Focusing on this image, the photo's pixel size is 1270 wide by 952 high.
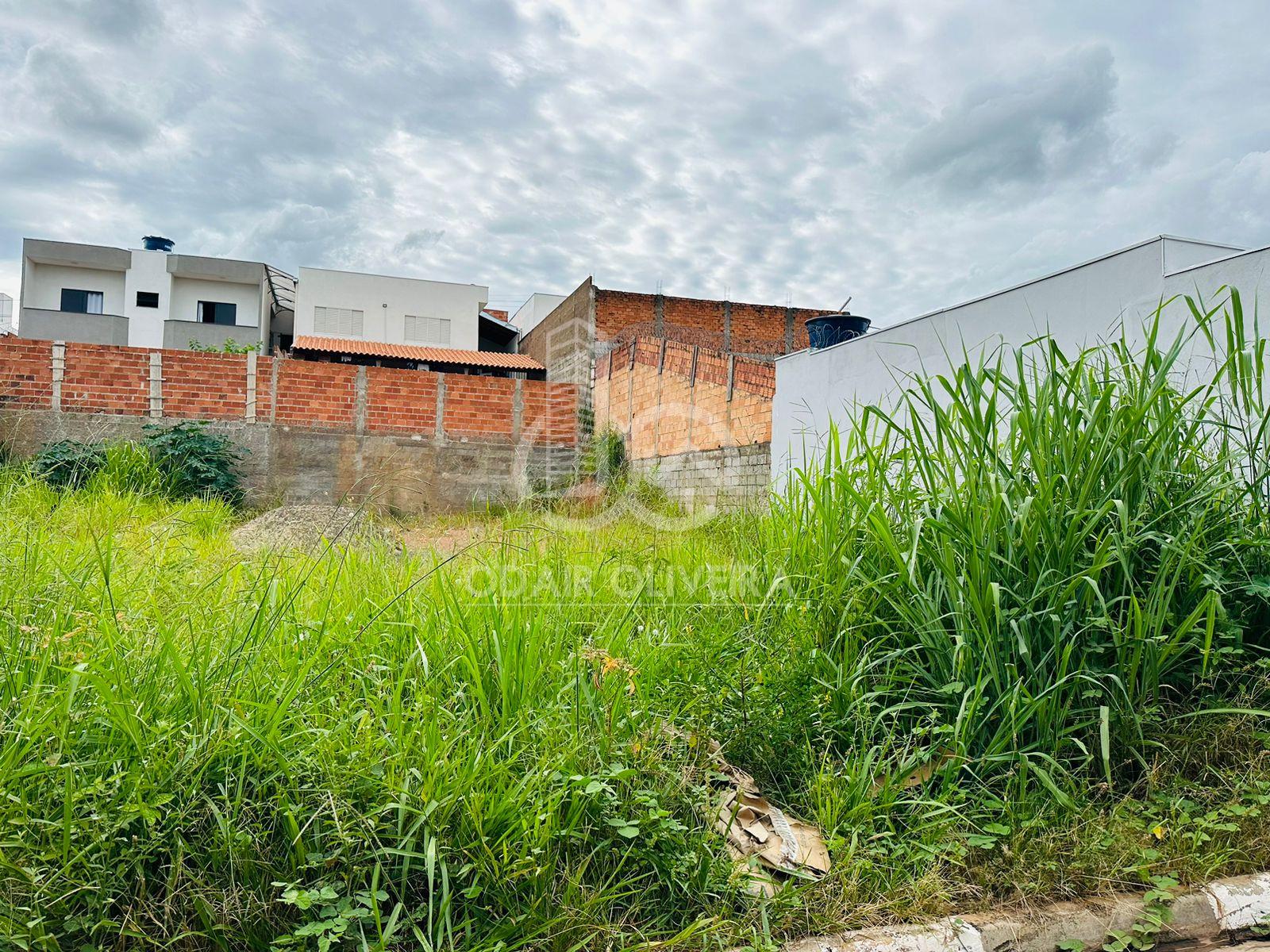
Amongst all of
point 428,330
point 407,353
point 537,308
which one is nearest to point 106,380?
point 407,353

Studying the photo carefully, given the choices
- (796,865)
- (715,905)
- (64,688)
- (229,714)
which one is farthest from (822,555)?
(64,688)

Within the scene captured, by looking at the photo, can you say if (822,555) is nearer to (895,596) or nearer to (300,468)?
(895,596)

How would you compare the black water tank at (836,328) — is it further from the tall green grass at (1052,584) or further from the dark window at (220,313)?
the dark window at (220,313)

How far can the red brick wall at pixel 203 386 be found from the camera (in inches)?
500

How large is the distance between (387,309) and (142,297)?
9.12 m

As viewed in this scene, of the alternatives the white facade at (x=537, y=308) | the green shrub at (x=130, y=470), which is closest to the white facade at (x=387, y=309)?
the white facade at (x=537, y=308)

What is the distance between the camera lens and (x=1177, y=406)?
284 cm

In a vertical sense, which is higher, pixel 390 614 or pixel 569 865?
pixel 390 614

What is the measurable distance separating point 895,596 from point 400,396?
11.7 metres

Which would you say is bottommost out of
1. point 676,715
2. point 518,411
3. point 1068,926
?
point 1068,926

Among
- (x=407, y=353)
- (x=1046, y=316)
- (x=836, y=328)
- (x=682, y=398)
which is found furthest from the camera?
(x=407, y=353)

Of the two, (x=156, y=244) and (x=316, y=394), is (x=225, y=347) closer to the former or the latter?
(x=156, y=244)

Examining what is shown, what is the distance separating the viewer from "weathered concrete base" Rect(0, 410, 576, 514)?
40.0 ft

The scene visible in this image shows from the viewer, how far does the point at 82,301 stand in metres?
29.3
